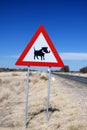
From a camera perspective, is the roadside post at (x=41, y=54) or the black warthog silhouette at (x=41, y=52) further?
the roadside post at (x=41, y=54)

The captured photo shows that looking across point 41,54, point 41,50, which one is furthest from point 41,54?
point 41,50

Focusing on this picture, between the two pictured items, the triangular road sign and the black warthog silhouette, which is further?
the triangular road sign

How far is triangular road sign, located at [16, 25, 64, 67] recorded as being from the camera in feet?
25.1

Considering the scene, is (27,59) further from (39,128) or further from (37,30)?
(39,128)

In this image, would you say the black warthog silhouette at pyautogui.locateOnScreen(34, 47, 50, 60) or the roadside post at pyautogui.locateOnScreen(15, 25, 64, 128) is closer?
the black warthog silhouette at pyautogui.locateOnScreen(34, 47, 50, 60)

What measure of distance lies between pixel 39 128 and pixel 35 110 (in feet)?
8.82

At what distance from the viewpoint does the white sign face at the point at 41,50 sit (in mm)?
7656

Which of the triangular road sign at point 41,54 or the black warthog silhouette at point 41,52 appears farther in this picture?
the triangular road sign at point 41,54

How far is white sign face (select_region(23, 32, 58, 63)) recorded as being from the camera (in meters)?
7.66

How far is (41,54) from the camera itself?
7.57 meters

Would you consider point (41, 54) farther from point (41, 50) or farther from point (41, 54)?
point (41, 50)

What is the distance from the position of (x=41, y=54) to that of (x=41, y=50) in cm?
10

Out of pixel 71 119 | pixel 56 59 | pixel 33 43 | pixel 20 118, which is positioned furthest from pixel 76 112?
pixel 33 43

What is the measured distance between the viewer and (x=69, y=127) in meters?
7.21
